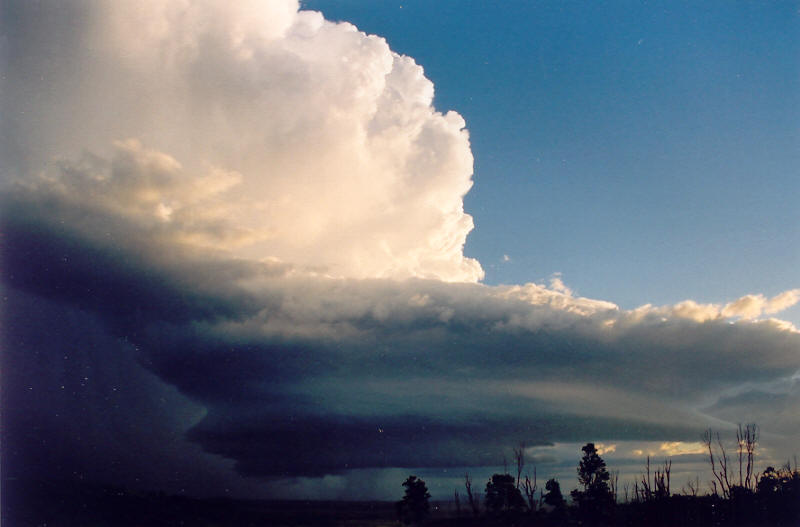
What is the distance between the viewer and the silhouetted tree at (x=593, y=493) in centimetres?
9344

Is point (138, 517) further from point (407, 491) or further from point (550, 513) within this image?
point (550, 513)

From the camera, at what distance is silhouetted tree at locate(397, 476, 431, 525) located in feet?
339

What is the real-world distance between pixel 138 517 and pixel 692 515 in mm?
99510

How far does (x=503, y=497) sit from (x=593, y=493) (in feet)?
48.6

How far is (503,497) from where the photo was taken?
324 ft

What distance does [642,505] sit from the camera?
96.1m

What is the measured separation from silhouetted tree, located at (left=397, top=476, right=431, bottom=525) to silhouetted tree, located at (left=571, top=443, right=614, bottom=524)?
26.2 meters

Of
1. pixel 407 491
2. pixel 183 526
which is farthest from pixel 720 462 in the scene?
pixel 183 526

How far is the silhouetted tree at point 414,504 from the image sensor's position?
10338cm

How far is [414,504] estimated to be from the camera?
103375 millimetres

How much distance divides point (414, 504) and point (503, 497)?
52.8ft

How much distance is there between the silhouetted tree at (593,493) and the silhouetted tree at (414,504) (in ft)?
86.0

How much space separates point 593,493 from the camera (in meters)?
94.4

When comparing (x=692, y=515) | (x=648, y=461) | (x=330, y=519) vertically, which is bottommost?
(x=330, y=519)
